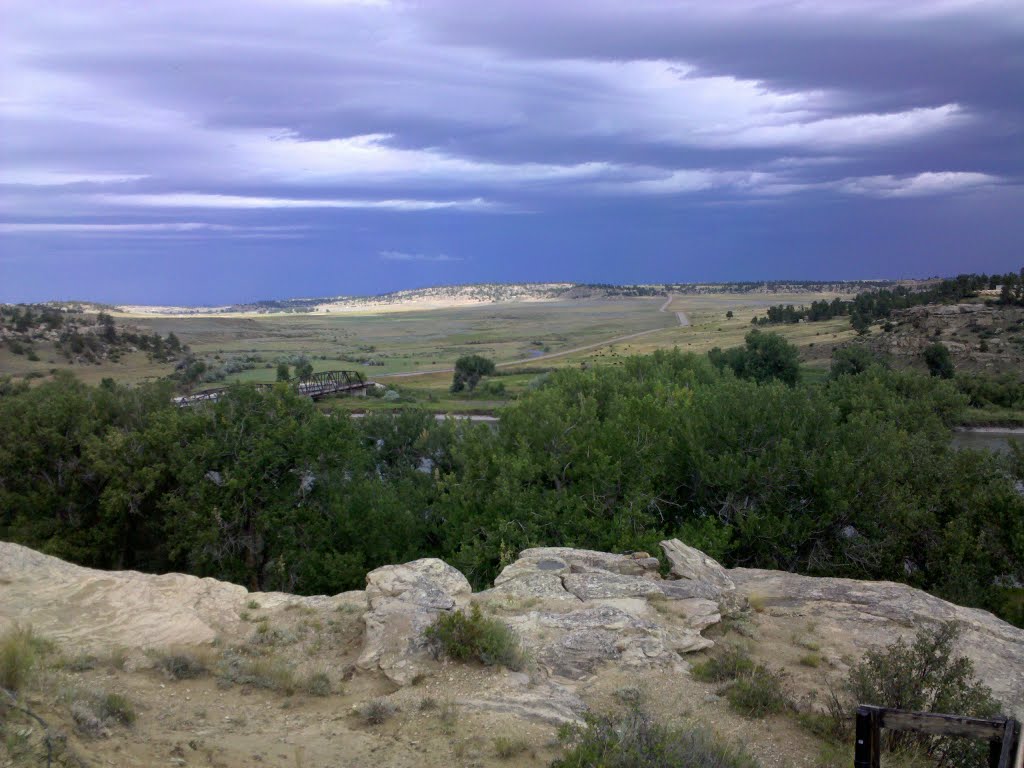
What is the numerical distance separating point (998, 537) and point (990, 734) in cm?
1861

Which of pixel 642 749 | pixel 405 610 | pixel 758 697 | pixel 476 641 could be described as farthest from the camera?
pixel 405 610

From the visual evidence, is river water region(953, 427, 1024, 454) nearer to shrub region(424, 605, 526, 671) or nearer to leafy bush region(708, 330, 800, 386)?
leafy bush region(708, 330, 800, 386)

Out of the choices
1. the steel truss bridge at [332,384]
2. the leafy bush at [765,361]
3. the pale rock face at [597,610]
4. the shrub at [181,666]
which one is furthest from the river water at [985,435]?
the shrub at [181,666]

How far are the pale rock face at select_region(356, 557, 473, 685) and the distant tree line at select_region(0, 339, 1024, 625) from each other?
5616mm

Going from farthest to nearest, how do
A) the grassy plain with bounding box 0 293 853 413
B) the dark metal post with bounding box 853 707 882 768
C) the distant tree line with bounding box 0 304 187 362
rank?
the distant tree line with bounding box 0 304 187 362, the grassy plain with bounding box 0 293 853 413, the dark metal post with bounding box 853 707 882 768

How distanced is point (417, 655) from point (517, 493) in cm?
1078

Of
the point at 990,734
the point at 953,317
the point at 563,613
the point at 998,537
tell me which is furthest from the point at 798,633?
the point at 953,317

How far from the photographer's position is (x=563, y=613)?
41.6 feet

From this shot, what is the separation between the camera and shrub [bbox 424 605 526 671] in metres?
10.6

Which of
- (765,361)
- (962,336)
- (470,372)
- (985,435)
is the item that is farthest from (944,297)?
(470,372)

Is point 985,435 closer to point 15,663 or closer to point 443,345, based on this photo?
point 15,663

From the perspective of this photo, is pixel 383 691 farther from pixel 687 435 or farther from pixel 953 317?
pixel 953 317

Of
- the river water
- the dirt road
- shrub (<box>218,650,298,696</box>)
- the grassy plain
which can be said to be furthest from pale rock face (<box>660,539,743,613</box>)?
the dirt road

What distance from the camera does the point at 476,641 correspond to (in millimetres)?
10625
